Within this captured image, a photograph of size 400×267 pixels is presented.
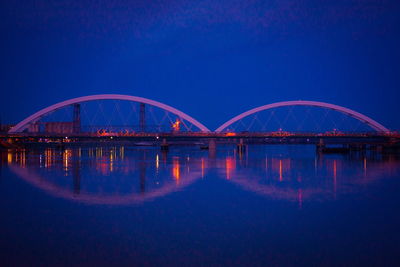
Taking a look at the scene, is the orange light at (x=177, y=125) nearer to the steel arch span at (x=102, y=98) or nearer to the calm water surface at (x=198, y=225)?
the steel arch span at (x=102, y=98)

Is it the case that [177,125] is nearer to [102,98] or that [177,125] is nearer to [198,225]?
[102,98]

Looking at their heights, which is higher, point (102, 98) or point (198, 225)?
point (102, 98)

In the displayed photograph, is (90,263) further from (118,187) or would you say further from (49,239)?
(118,187)

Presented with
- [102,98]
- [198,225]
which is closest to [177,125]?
[102,98]

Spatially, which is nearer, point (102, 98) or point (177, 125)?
point (102, 98)

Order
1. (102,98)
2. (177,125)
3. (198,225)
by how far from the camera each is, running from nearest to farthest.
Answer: (198,225), (102,98), (177,125)

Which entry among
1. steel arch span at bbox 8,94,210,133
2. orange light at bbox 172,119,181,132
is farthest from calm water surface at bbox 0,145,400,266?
orange light at bbox 172,119,181,132

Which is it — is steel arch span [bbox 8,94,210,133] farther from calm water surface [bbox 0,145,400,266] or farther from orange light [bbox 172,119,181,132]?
calm water surface [bbox 0,145,400,266]

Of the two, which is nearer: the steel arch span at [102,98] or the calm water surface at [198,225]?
the calm water surface at [198,225]

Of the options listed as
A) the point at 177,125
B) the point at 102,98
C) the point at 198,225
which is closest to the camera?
the point at 198,225

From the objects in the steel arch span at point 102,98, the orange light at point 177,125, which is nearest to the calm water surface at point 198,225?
the steel arch span at point 102,98

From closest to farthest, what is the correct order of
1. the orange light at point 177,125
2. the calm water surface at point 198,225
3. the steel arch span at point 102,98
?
the calm water surface at point 198,225 < the steel arch span at point 102,98 < the orange light at point 177,125

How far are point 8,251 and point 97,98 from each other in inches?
2600

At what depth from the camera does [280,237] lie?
957cm
